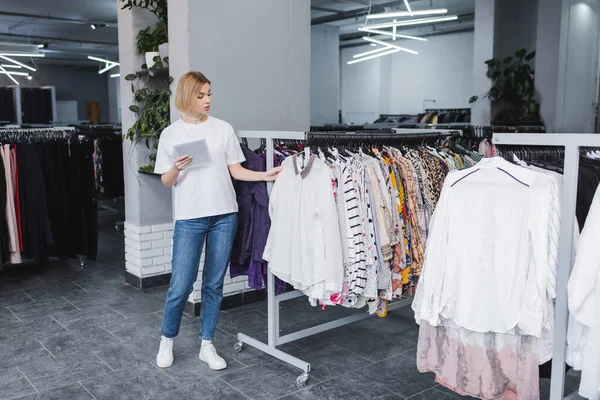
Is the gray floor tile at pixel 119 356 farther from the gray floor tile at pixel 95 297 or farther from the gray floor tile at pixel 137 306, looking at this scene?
the gray floor tile at pixel 95 297

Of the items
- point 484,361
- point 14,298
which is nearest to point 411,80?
point 14,298

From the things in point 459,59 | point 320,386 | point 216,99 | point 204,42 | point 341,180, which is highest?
point 459,59

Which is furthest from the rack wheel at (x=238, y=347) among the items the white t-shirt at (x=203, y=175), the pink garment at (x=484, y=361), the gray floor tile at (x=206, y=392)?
the pink garment at (x=484, y=361)

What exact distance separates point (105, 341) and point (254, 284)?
1124 mm

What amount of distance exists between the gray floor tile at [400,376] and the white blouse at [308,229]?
25.4 inches

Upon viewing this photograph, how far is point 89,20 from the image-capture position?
12.6 metres

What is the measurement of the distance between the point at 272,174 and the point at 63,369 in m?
1.67

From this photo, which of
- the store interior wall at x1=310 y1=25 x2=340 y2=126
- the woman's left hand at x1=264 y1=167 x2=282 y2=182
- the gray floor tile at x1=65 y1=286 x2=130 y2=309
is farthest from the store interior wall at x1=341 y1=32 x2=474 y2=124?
the woman's left hand at x1=264 y1=167 x2=282 y2=182

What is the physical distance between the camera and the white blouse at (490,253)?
87.9 inches

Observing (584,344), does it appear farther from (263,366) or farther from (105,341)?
(105,341)

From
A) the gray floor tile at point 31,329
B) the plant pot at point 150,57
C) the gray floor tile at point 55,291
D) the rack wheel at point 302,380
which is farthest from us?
the gray floor tile at point 55,291

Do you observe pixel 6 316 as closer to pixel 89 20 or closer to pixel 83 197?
pixel 83 197

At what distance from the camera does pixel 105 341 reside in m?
3.87

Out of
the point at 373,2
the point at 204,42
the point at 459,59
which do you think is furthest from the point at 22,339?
the point at 459,59
